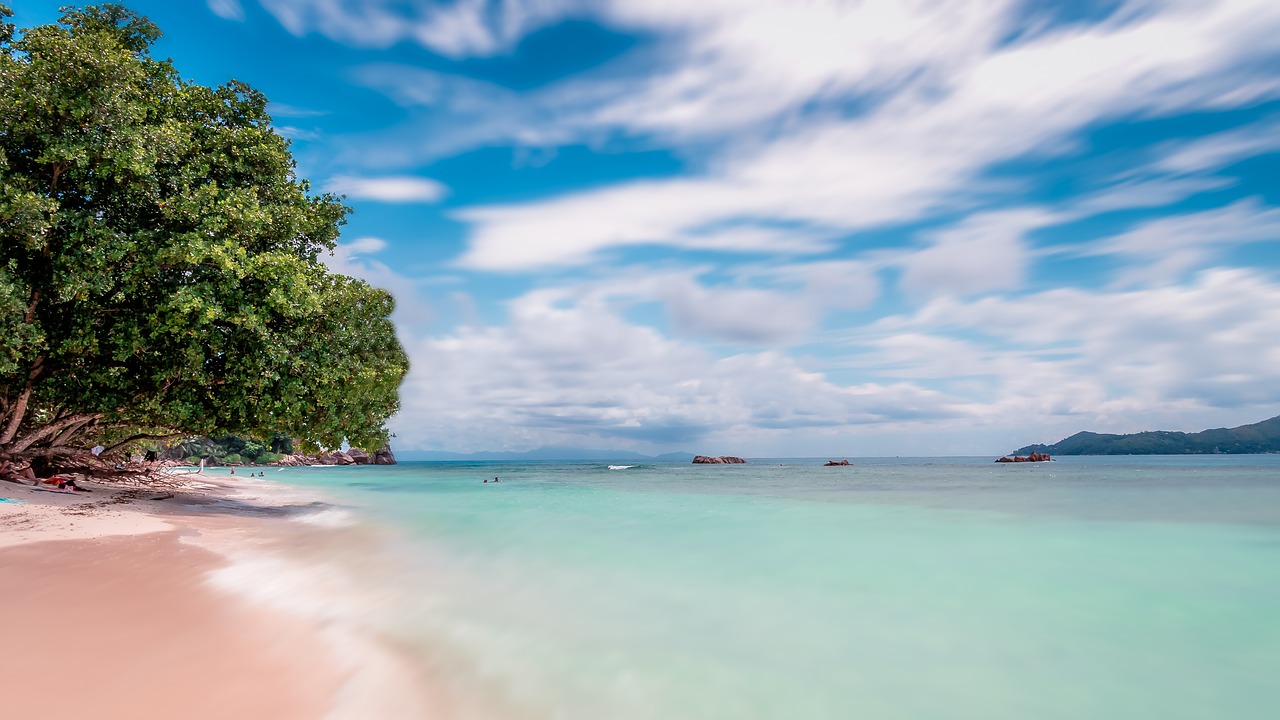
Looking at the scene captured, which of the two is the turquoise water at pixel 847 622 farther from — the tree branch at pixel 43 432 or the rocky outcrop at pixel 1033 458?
the rocky outcrop at pixel 1033 458

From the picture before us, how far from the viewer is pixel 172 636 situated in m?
5.71

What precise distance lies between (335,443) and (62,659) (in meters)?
15.3

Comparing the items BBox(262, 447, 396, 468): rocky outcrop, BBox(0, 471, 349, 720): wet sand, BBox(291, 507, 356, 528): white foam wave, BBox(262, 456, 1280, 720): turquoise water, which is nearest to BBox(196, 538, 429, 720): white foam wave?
BBox(0, 471, 349, 720): wet sand

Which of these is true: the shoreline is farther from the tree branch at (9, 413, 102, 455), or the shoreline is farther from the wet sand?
the tree branch at (9, 413, 102, 455)

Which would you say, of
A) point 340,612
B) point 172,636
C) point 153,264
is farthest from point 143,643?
point 153,264

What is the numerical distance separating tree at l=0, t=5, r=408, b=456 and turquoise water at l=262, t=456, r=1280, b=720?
19.0 feet

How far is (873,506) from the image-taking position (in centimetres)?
2288

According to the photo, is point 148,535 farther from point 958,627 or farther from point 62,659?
point 958,627

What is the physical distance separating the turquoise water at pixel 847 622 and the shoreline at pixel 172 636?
0.79 meters

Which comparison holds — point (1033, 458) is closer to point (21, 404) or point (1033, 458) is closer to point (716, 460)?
point (716, 460)

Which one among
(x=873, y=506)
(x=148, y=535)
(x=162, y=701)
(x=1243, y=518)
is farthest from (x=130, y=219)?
(x=1243, y=518)

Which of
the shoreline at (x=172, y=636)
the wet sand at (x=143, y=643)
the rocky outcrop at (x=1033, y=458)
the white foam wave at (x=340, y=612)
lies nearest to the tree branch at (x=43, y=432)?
the shoreline at (x=172, y=636)

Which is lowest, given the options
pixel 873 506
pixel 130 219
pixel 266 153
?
pixel 873 506

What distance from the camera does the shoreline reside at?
14.3 feet
